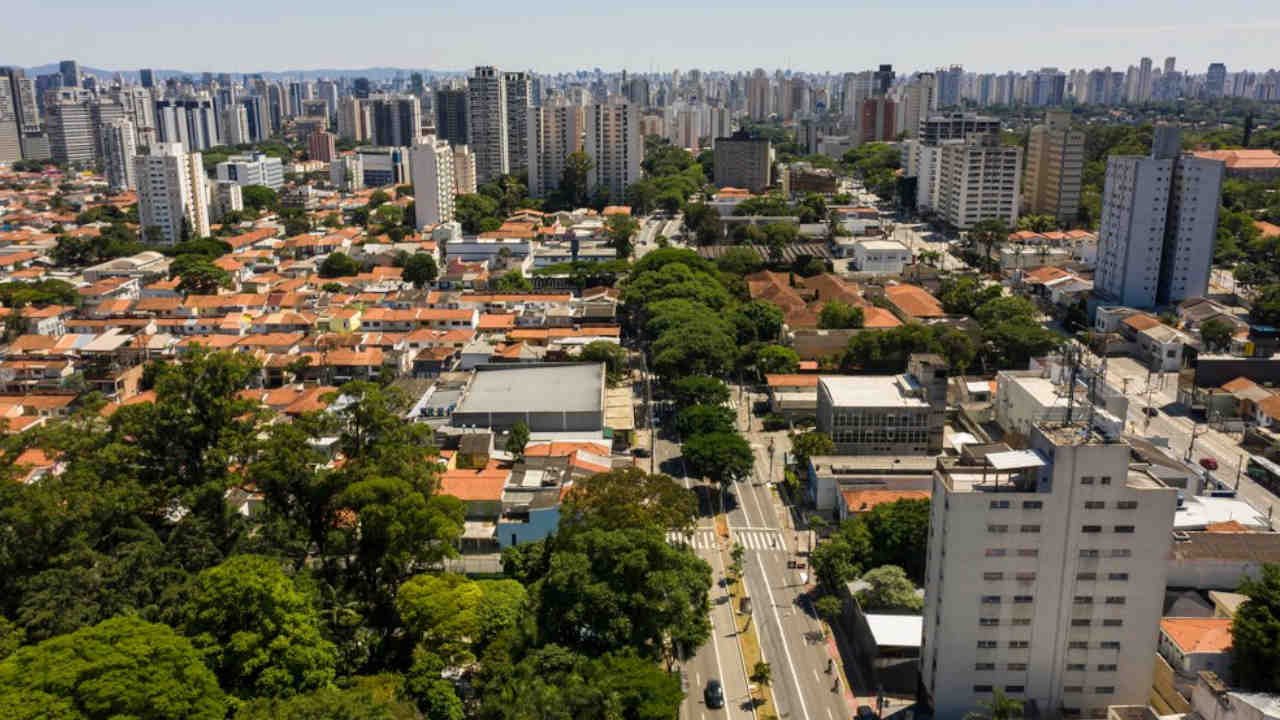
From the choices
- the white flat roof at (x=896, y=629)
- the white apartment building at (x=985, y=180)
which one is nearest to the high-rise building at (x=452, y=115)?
the white apartment building at (x=985, y=180)

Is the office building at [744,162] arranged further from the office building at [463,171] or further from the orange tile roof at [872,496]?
the orange tile roof at [872,496]

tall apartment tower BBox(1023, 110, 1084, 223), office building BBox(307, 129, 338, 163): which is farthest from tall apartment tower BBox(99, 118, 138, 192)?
tall apartment tower BBox(1023, 110, 1084, 223)

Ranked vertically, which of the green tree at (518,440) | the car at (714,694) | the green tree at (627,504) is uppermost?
the green tree at (627,504)

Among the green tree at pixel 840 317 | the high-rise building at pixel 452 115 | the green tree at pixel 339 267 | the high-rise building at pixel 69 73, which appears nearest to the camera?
the green tree at pixel 840 317

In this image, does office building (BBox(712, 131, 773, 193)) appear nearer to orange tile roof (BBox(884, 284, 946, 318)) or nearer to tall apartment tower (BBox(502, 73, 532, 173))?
tall apartment tower (BBox(502, 73, 532, 173))

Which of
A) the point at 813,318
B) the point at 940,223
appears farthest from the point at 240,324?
the point at 940,223

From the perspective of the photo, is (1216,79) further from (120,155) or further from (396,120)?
(120,155)
